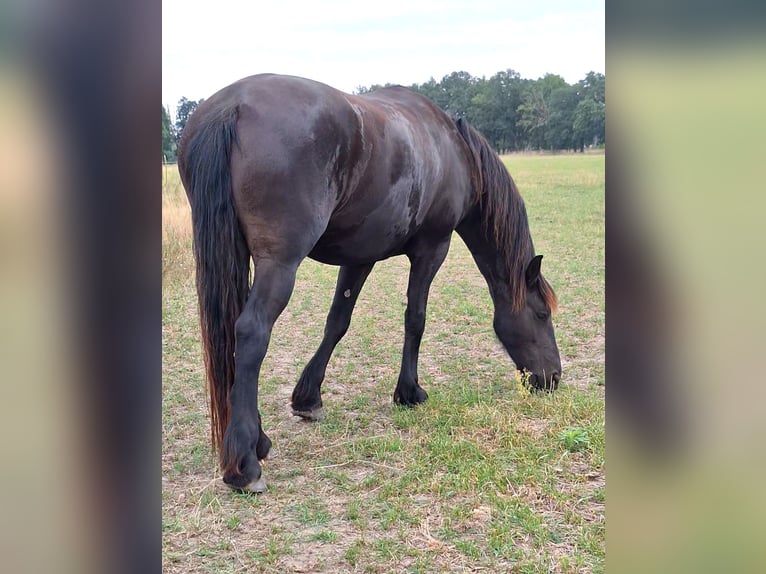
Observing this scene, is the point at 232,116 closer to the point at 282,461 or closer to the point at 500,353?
the point at 282,461

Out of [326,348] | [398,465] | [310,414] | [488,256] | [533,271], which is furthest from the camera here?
[488,256]

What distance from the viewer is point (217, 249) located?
10.4 ft

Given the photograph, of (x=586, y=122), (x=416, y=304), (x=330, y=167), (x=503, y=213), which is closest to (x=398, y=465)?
(x=416, y=304)

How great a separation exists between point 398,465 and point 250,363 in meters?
1.06

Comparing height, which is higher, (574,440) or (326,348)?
(326,348)

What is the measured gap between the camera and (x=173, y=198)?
10047 millimetres

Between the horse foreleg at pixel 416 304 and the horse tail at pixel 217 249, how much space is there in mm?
1696

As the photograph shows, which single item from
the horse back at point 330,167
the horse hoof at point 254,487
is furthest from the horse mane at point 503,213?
the horse hoof at point 254,487

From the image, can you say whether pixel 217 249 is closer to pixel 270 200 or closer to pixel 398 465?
pixel 270 200

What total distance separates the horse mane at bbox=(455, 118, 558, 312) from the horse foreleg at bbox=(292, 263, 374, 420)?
0.99m
